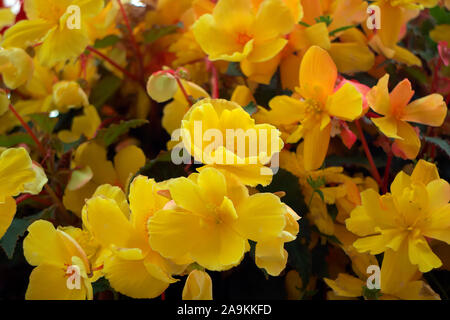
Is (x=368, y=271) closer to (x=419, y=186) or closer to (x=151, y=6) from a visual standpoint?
(x=419, y=186)

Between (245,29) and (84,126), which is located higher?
(245,29)

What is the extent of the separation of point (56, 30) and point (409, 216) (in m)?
0.38

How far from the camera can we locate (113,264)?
42cm

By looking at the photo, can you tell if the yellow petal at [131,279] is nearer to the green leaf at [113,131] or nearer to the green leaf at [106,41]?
the green leaf at [113,131]

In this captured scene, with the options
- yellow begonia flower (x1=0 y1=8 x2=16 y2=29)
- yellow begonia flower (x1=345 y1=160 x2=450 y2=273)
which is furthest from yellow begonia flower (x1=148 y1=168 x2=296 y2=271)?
yellow begonia flower (x1=0 y1=8 x2=16 y2=29)

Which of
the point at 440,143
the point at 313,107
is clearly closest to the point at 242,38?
the point at 313,107

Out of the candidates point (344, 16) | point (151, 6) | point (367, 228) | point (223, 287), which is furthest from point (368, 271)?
point (151, 6)

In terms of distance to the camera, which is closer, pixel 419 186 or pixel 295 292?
pixel 419 186

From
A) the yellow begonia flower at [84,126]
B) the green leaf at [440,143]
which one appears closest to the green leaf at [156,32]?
the yellow begonia flower at [84,126]

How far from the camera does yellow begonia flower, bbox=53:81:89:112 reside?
1.92 feet

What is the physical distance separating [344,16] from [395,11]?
0.05m

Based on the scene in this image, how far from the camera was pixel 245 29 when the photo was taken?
1.78ft

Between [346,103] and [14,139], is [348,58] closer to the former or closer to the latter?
[346,103]

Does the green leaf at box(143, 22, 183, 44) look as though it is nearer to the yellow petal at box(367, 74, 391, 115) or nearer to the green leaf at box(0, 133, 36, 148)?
the green leaf at box(0, 133, 36, 148)
